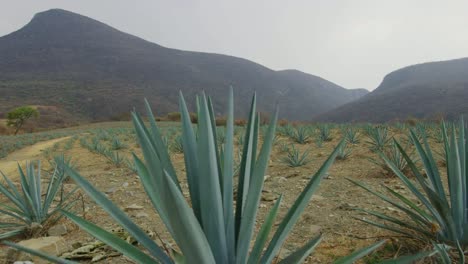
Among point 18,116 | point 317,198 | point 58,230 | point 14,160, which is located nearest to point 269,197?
point 317,198

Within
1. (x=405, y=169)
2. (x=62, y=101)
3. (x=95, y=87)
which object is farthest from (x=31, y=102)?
(x=405, y=169)

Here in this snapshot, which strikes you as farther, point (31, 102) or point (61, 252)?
point (31, 102)

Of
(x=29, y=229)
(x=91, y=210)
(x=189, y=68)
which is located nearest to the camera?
(x=29, y=229)

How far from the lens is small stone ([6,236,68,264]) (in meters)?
1.91

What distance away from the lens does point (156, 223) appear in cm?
243

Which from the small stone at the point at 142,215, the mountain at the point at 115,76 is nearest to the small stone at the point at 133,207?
the small stone at the point at 142,215

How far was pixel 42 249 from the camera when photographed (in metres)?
1.92

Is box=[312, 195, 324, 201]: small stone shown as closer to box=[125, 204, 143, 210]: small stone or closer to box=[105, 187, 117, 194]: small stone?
box=[125, 204, 143, 210]: small stone

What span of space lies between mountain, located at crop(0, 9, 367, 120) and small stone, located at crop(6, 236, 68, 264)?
46.3 metres

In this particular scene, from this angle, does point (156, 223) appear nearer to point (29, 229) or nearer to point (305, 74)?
point (29, 229)

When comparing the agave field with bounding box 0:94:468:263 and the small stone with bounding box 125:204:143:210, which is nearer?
the agave field with bounding box 0:94:468:263

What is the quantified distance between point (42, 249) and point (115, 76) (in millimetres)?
69285

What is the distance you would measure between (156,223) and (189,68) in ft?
239

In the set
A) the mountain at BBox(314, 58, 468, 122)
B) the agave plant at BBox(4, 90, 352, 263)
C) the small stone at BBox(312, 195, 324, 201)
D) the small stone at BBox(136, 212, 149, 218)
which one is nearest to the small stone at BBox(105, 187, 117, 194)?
the small stone at BBox(136, 212, 149, 218)
